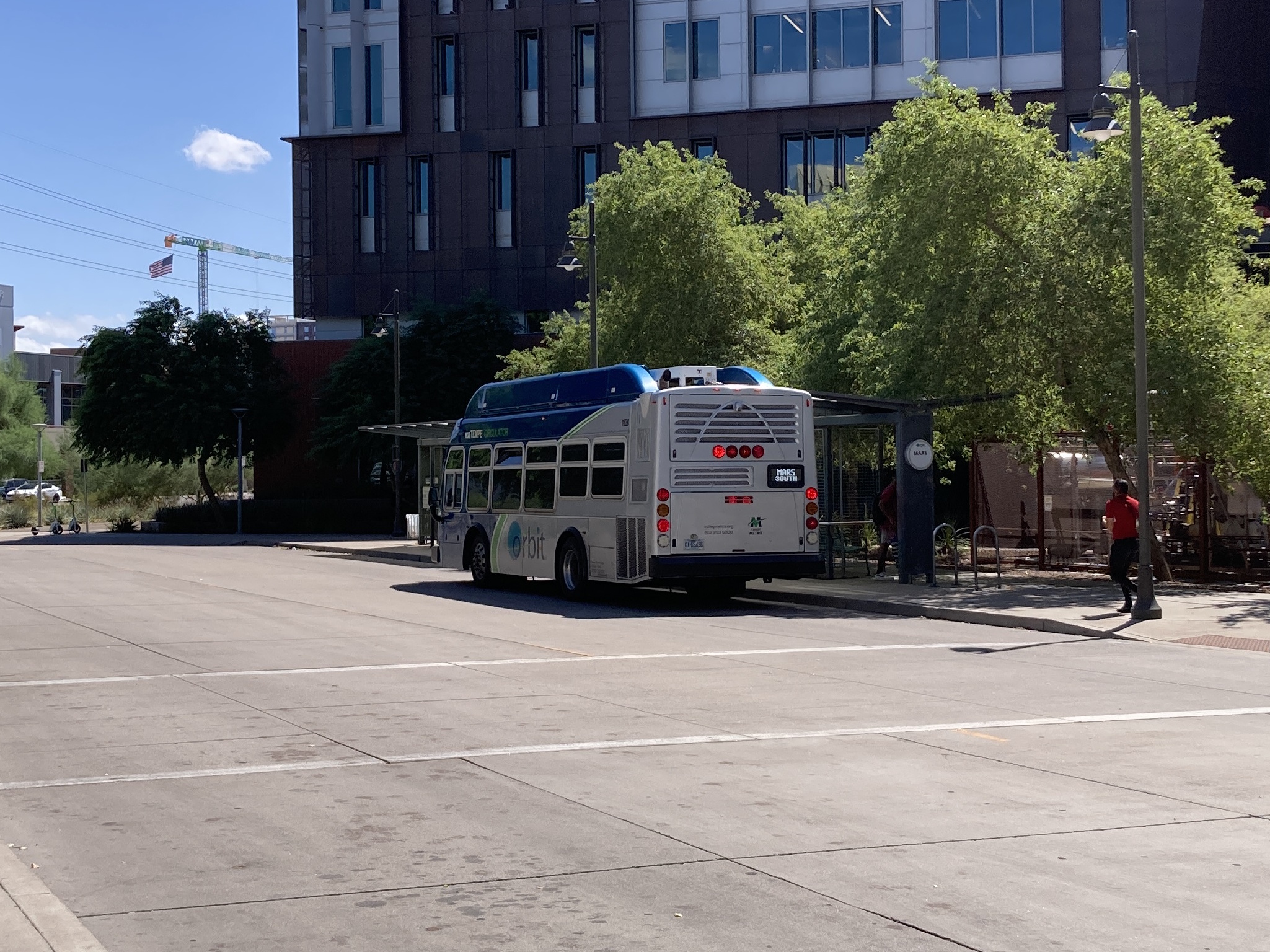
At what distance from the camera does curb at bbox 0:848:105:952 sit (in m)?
5.63

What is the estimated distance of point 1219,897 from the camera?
20.7 feet

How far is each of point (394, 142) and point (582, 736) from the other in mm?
52947

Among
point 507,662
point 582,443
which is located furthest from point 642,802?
point 582,443

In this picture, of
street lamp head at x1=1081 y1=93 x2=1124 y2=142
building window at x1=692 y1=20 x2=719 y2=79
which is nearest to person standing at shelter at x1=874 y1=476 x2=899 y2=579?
street lamp head at x1=1081 y1=93 x2=1124 y2=142

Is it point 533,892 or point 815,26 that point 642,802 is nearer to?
point 533,892

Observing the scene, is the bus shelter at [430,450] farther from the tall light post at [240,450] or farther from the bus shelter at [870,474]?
the tall light post at [240,450]

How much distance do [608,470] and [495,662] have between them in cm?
720

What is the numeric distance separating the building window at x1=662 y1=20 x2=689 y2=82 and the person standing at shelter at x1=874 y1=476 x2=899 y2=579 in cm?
3407

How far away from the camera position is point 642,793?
28.2 feet

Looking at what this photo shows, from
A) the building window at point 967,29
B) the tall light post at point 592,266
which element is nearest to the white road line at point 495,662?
the tall light post at point 592,266

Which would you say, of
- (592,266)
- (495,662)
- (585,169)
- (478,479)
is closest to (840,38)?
(585,169)

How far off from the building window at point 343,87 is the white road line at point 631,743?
2129 inches

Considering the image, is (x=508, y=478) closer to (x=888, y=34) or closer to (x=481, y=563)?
(x=481, y=563)

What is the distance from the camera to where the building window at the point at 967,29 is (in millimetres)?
52875
